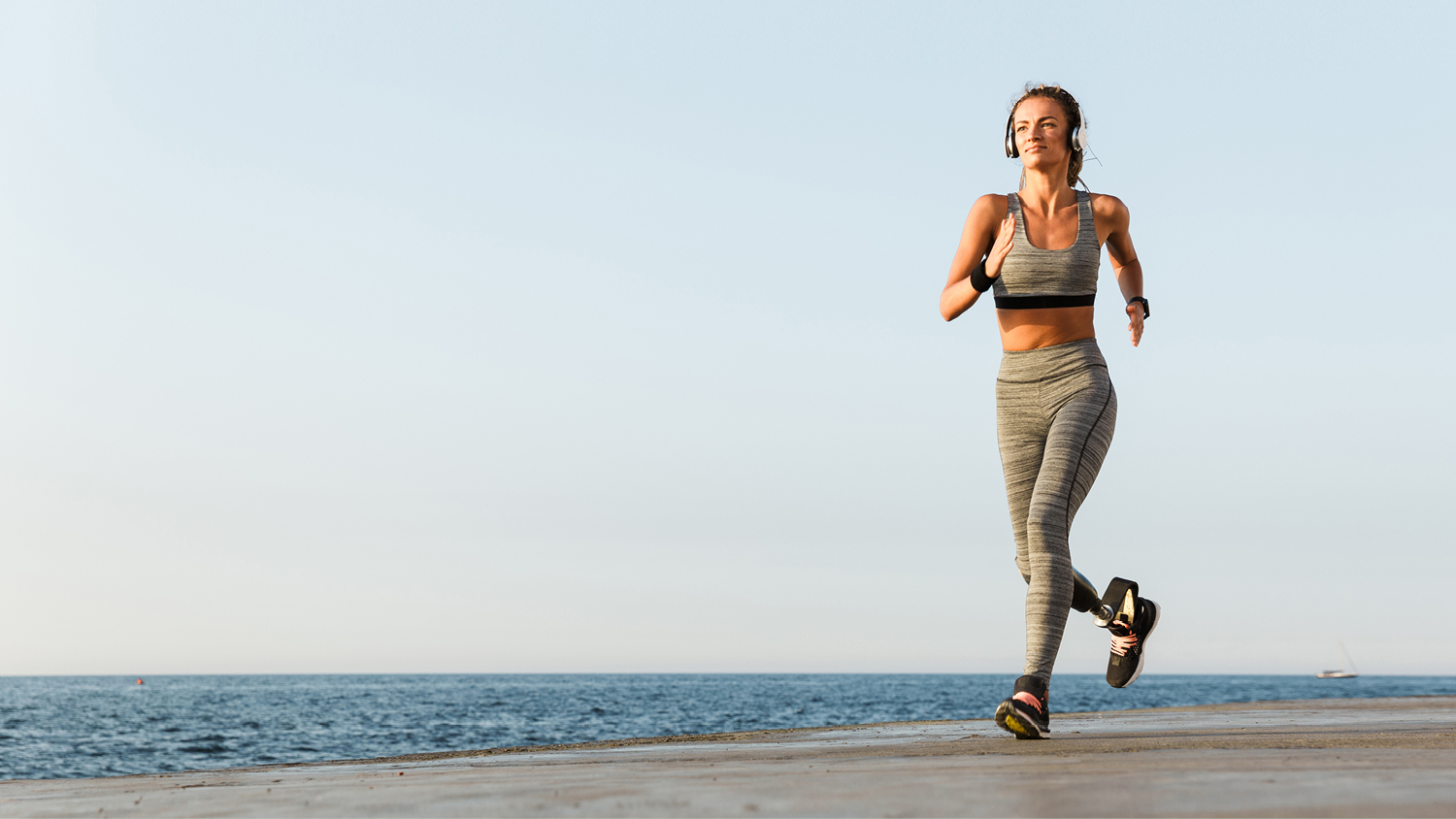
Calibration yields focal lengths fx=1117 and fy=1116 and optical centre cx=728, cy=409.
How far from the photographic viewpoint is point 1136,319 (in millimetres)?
4863

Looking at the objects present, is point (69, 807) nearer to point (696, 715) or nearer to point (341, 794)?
point (341, 794)

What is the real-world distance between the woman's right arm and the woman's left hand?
0.71 meters

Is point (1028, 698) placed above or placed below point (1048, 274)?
below

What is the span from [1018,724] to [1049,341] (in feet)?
5.13

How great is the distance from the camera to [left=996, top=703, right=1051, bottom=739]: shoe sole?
12.8 feet

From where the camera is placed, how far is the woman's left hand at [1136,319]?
479 centimetres

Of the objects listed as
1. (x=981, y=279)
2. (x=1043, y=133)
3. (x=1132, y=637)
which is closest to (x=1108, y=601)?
(x=1132, y=637)

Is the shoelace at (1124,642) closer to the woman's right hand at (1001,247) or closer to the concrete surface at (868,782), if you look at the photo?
the concrete surface at (868,782)

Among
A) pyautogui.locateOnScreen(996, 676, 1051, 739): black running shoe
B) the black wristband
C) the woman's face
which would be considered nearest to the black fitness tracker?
the black wristband

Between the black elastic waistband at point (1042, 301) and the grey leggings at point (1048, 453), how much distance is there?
0.17 meters

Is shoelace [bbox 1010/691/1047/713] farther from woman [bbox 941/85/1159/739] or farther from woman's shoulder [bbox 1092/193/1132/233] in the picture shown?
woman's shoulder [bbox 1092/193/1132/233]

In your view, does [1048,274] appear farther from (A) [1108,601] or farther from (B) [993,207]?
(A) [1108,601]

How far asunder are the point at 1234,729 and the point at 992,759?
80.3 inches

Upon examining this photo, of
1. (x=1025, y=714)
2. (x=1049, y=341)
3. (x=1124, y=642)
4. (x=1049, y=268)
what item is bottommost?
(x=1025, y=714)
